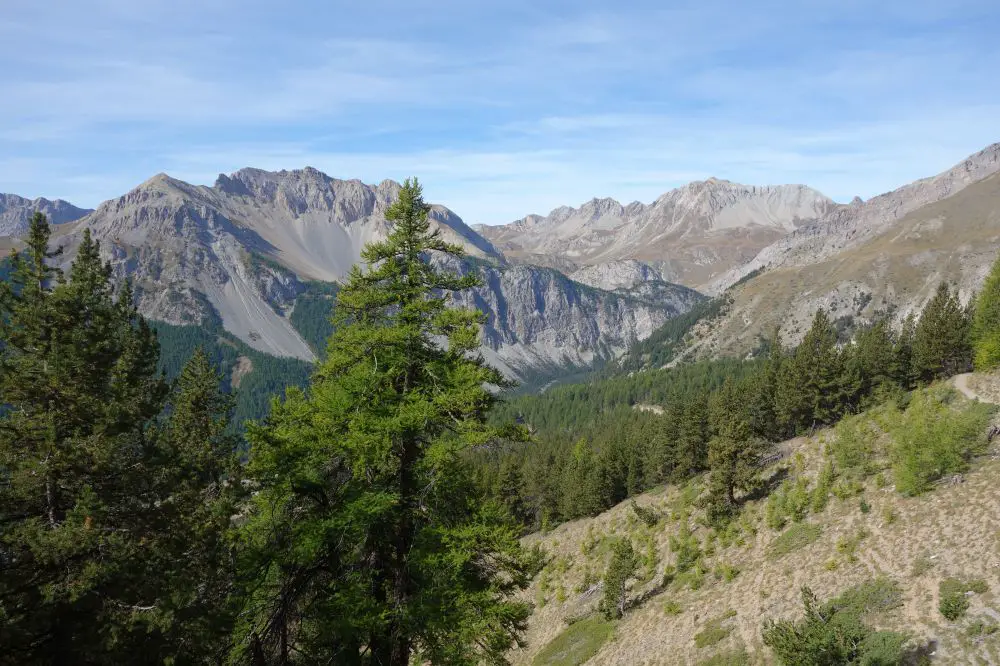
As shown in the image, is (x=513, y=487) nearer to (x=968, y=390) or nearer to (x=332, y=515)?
(x=968, y=390)

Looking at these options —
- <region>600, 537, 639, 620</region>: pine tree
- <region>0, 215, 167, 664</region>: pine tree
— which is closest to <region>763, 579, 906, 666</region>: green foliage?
<region>600, 537, 639, 620</region>: pine tree

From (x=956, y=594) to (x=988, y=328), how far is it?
1887 inches

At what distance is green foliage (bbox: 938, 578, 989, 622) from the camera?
19.6 m

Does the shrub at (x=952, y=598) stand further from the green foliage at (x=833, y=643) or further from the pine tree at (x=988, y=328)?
the pine tree at (x=988, y=328)

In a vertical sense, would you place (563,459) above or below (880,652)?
below

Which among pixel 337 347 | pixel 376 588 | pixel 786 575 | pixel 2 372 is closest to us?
pixel 376 588

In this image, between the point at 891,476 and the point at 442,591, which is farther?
the point at 891,476

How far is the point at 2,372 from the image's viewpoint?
679 inches

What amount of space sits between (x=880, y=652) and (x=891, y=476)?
754 inches

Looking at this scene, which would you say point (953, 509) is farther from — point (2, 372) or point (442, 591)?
point (2, 372)

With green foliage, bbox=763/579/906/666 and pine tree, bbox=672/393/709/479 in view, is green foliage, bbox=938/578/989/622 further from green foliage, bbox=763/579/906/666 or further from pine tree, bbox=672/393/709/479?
pine tree, bbox=672/393/709/479

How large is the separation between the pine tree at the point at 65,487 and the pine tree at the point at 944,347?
246 feet

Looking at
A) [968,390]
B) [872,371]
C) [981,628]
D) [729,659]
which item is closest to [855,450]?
[968,390]

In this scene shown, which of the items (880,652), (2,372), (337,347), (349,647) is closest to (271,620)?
(349,647)
